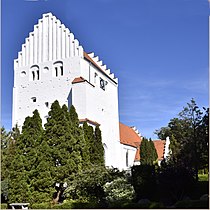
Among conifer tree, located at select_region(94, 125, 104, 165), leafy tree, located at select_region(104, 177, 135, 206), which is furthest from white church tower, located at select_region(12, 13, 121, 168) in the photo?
leafy tree, located at select_region(104, 177, 135, 206)

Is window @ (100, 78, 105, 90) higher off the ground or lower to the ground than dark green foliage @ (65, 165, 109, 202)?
higher

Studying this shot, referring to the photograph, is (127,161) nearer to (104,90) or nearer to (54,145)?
(104,90)

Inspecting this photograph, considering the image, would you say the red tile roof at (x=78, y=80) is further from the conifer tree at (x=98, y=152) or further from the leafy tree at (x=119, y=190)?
the leafy tree at (x=119, y=190)

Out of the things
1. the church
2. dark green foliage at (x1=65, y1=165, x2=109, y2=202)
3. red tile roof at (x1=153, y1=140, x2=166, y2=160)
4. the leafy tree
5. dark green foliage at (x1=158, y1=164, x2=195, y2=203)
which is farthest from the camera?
red tile roof at (x1=153, y1=140, x2=166, y2=160)

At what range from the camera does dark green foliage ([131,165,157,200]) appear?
16953 mm

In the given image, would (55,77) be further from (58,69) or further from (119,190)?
(119,190)

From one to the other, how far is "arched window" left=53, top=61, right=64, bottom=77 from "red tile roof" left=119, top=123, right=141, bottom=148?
13.0 meters

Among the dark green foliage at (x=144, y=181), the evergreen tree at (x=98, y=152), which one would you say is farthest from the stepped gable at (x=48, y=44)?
the dark green foliage at (x=144, y=181)

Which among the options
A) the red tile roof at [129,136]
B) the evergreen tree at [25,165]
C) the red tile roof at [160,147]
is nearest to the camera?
the evergreen tree at [25,165]

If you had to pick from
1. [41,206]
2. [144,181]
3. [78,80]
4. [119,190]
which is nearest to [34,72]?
[78,80]

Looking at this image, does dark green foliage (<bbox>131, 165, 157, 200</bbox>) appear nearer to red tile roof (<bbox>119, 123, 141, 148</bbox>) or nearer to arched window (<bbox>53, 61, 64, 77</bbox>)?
arched window (<bbox>53, 61, 64, 77</bbox>)

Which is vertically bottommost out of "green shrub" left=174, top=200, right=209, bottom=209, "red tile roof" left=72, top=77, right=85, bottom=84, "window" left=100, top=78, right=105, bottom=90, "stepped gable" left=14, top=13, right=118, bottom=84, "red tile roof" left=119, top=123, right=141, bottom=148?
"green shrub" left=174, top=200, right=209, bottom=209

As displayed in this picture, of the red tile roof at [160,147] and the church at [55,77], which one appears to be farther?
the red tile roof at [160,147]

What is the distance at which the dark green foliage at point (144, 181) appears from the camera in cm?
1695
